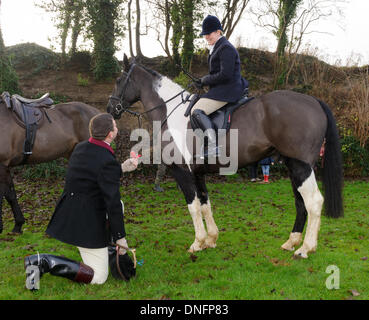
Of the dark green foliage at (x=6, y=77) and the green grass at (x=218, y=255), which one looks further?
the dark green foliage at (x=6, y=77)

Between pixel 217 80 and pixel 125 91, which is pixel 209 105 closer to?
pixel 217 80

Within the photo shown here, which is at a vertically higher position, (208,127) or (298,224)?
(208,127)

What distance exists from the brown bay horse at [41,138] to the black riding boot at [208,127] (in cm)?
311

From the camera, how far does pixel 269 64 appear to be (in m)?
18.6

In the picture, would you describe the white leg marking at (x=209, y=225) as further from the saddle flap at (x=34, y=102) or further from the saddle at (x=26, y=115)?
the saddle flap at (x=34, y=102)

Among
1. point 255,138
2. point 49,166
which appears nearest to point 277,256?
point 255,138

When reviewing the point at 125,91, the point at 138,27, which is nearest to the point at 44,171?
the point at 125,91

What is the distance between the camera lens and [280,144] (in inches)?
173

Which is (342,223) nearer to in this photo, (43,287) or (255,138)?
(255,138)

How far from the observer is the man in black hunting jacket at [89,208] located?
134 inches

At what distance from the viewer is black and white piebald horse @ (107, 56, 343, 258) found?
14.1 ft

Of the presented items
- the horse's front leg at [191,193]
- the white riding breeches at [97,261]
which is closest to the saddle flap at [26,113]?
the horse's front leg at [191,193]

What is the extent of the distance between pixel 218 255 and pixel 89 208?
2.17m

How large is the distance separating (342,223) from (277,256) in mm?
2557
